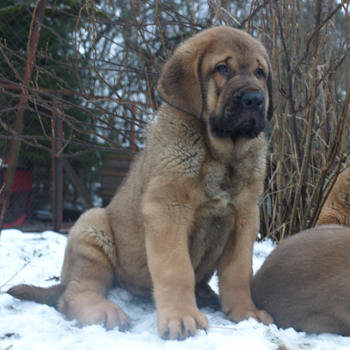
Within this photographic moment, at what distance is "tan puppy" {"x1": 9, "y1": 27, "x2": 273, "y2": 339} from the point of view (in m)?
2.60

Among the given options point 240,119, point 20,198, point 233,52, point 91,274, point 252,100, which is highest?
point 233,52

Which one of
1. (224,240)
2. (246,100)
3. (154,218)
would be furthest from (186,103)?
(224,240)

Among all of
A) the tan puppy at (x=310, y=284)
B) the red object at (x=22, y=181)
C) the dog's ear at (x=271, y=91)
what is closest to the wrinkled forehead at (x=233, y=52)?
the dog's ear at (x=271, y=91)

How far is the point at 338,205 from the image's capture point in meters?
4.33

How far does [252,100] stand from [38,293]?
188cm

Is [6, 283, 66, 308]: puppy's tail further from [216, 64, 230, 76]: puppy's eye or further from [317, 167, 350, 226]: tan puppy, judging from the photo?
[317, 167, 350, 226]: tan puppy

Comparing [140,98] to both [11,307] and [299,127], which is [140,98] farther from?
[11,307]

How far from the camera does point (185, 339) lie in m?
2.28

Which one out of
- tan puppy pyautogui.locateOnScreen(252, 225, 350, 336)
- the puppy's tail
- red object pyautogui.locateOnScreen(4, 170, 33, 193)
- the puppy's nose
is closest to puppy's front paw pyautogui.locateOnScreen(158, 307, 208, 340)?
tan puppy pyautogui.locateOnScreen(252, 225, 350, 336)

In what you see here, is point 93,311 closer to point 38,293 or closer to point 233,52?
point 38,293

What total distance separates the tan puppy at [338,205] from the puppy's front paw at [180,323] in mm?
2259

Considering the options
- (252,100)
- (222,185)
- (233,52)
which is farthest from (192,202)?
(233,52)

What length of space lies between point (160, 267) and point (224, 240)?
1.70ft

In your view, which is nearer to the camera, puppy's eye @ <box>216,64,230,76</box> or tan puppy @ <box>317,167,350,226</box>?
puppy's eye @ <box>216,64,230,76</box>
